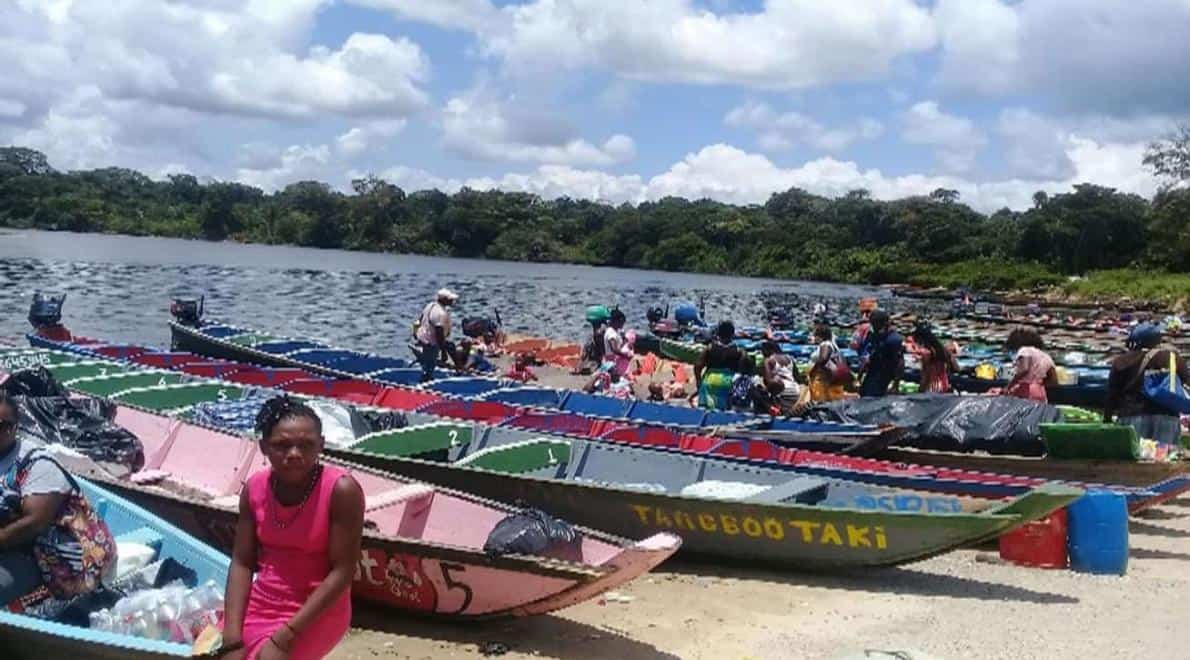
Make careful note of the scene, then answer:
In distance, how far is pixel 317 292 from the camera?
5925cm

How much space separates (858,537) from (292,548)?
5.48 meters

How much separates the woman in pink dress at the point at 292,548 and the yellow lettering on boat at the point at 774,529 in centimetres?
502

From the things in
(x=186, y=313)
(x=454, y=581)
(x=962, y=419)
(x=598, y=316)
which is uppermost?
(x=598, y=316)

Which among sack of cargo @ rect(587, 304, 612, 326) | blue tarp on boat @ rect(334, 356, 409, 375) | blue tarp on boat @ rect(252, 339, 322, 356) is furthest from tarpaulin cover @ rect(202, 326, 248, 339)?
sack of cargo @ rect(587, 304, 612, 326)

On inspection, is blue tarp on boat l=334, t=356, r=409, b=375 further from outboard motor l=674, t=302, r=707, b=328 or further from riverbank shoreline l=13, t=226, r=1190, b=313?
riverbank shoreline l=13, t=226, r=1190, b=313

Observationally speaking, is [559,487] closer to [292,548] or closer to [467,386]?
[292,548]

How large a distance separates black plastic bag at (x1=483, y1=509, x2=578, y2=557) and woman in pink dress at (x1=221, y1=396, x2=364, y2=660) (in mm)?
2618

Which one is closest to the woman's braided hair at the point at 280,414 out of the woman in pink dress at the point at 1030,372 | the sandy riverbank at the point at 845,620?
the sandy riverbank at the point at 845,620

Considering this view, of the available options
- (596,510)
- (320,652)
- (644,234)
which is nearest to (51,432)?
(596,510)

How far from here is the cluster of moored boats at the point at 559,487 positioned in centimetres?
725

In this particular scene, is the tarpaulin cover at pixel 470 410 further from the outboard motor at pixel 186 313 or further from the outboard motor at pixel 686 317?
the outboard motor at pixel 686 317

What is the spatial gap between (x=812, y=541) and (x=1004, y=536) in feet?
6.50

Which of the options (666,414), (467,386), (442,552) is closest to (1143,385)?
(666,414)

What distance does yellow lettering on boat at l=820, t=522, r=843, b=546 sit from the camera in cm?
877
